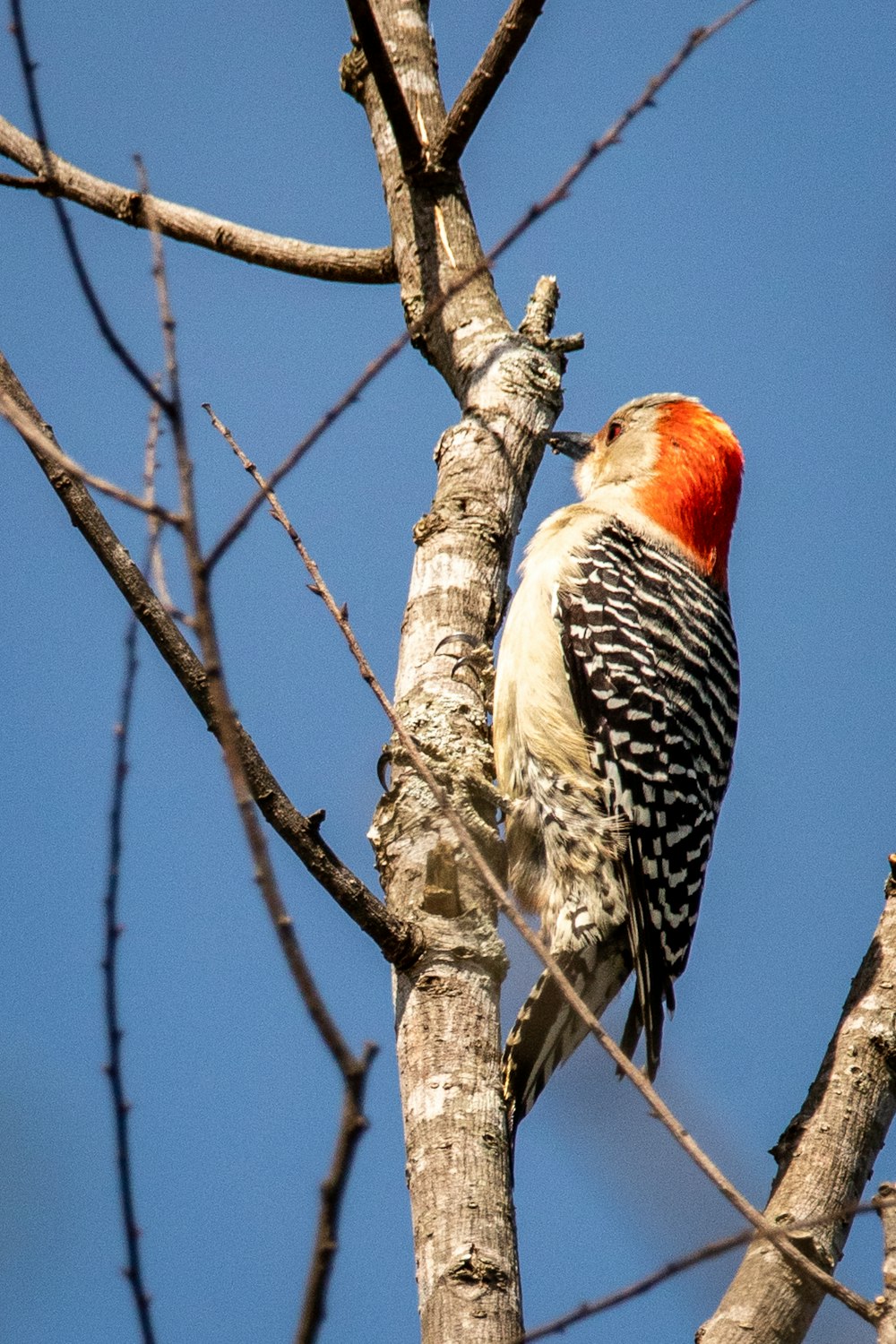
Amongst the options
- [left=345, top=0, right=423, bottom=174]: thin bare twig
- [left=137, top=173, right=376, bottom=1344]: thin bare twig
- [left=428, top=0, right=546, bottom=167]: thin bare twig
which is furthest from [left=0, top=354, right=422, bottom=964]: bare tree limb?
[left=428, top=0, right=546, bottom=167]: thin bare twig

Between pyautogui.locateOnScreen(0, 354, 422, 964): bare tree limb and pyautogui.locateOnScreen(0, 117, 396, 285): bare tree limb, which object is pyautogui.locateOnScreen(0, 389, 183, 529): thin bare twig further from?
pyautogui.locateOnScreen(0, 117, 396, 285): bare tree limb

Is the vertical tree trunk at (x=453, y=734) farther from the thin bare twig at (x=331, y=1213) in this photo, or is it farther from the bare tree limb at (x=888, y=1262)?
the thin bare twig at (x=331, y=1213)

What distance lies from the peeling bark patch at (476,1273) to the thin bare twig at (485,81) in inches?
167

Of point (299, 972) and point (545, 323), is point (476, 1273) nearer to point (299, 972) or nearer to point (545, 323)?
point (299, 972)

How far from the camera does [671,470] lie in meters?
6.71

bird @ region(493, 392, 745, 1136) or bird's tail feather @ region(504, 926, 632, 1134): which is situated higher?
bird @ region(493, 392, 745, 1136)

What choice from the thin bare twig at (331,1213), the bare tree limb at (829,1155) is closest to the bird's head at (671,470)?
the bare tree limb at (829,1155)

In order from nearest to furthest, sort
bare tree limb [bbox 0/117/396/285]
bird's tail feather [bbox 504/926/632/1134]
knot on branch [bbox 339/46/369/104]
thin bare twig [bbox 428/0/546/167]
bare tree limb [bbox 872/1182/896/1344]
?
1. bare tree limb [bbox 872/1182/896/1344]
2. bird's tail feather [bbox 504/926/632/1134]
3. thin bare twig [bbox 428/0/546/167]
4. bare tree limb [bbox 0/117/396/285]
5. knot on branch [bbox 339/46/369/104]

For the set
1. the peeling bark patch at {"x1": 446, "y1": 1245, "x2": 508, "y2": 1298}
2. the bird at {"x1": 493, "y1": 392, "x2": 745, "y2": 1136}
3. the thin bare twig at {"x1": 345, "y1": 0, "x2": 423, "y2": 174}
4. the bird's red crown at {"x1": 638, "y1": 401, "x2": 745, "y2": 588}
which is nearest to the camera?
the peeling bark patch at {"x1": 446, "y1": 1245, "x2": 508, "y2": 1298}

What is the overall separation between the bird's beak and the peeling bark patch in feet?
15.7

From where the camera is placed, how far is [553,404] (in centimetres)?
532

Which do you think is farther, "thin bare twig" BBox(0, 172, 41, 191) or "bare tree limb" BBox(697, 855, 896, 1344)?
"thin bare twig" BBox(0, 172, 41, 191)

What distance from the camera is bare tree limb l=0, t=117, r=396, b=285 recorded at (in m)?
5.90

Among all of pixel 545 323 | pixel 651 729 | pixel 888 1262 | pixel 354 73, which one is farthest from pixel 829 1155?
pixel 354 73
